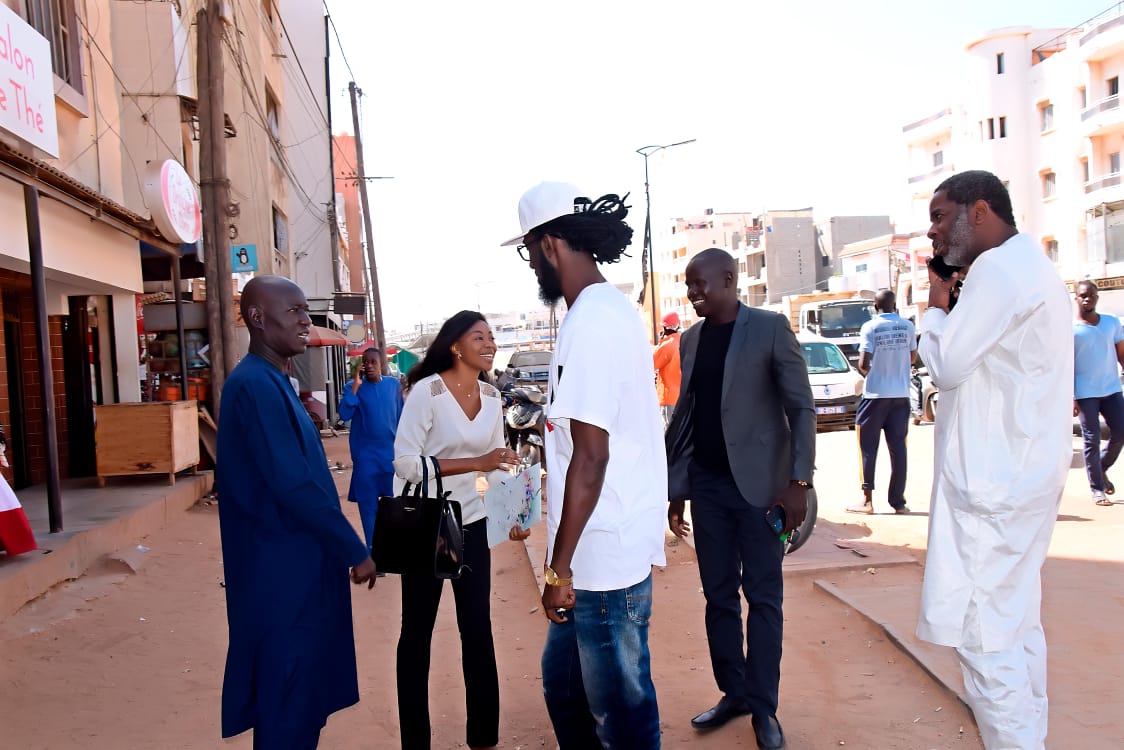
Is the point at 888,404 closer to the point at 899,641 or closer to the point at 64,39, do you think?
the point at 899,641

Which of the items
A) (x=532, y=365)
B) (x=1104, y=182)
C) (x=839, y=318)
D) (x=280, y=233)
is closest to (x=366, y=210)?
(x=280, y=233)

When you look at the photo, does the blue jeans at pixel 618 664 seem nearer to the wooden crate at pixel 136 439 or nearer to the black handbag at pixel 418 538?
the black handbag at pixel 418 538

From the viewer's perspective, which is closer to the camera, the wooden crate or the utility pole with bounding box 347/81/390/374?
the wooden crate

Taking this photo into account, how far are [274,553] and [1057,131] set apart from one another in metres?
45.0

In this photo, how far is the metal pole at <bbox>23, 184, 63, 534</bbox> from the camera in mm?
7000

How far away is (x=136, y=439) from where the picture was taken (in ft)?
33.1

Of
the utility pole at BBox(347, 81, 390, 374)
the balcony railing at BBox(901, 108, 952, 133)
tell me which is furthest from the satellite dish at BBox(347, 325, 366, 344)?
the balcony railing at BBox(901, 108, 952, 133)

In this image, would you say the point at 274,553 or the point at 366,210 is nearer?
the point at 274,553

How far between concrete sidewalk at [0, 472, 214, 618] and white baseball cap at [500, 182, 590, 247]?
4980 millimetres

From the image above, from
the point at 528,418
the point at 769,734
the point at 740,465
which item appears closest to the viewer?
the point at 769,734

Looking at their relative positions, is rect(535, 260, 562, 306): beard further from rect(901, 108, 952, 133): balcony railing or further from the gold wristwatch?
rect(901, 108, 952, 133): balcony railing

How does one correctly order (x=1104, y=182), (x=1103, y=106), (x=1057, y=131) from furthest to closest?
(x=1057, y=131), (x=1104, y=182), (x=1103, y=106)

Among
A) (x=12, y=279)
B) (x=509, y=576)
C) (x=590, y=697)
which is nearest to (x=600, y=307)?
(x=590, y=697)

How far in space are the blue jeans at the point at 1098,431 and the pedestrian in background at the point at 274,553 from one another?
7.27 meters
